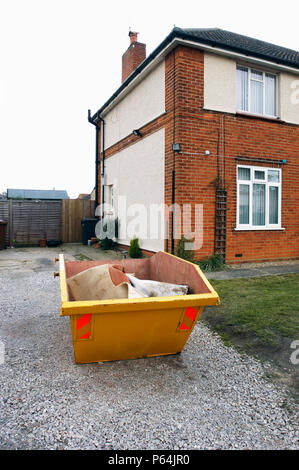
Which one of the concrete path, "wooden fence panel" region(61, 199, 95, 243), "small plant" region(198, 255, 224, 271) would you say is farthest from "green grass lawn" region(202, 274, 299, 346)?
"wooden fence panel" region(61, 199, 95, 243)

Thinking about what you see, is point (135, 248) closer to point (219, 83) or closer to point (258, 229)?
point (258, 229)

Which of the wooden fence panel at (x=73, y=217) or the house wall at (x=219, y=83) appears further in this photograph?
the wooden fence panel at (x=73, y=217)

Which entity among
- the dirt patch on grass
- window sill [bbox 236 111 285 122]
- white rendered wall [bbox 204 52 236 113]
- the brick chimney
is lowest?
the dirt patch on grass

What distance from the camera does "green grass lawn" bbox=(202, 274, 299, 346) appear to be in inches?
156

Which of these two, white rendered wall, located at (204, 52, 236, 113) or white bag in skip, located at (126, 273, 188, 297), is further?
white rendered wall, located at (204, 52, 236, 113)

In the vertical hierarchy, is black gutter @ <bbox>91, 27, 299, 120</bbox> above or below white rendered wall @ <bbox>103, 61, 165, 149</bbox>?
above

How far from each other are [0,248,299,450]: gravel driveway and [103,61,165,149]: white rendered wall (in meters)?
7.34

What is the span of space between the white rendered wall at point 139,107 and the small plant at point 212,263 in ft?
13.9

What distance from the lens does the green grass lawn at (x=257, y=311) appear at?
395cm

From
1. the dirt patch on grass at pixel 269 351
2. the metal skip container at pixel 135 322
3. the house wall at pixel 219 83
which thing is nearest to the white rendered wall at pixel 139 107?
the house wall at pixel 219 83

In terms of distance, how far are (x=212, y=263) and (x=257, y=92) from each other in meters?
5.14

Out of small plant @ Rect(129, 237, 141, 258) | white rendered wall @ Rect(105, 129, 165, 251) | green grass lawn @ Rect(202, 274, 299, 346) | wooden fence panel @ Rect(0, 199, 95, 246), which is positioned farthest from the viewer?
wooden fence panel @ Rect(0, 199, 95, 246)

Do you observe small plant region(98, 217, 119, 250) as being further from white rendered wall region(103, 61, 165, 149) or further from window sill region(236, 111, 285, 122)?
window sill region(236, 111, 285, 122)

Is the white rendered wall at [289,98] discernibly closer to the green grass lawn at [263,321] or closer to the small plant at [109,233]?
the green grass lawn at [263,321]
